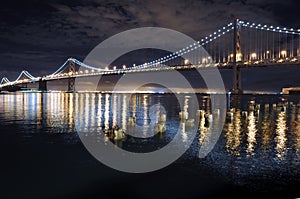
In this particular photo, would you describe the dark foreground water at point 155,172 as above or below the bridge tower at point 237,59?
below

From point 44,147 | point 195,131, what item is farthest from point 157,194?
point 195,131

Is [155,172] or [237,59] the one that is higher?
[237,59]

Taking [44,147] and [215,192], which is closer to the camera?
[215,192]

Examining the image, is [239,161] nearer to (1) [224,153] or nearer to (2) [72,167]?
(1) [224,153]

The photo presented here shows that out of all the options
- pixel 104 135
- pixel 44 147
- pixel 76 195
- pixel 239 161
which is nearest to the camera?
pixel 76 195

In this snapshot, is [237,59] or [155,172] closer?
[155,172]

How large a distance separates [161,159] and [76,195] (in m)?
3.71

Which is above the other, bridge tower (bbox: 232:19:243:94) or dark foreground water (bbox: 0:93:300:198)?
bridge tower (bbox: 232:19:243:94)

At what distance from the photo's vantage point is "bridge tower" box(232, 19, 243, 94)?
69.9 metres

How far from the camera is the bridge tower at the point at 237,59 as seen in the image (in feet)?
229

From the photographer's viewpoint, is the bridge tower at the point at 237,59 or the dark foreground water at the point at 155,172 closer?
the dark foreground water at the point at 155,172

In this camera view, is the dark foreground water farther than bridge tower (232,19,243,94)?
No

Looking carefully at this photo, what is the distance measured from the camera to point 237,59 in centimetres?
7375

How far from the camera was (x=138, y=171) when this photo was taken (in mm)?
8695
